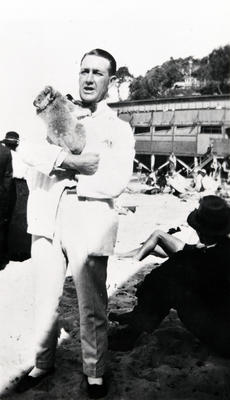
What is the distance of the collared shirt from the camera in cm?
199

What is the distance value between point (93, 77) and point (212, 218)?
1124 millimetres

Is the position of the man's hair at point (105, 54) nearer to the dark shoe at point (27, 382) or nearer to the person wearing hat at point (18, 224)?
the dark shoe at point (27, 382)

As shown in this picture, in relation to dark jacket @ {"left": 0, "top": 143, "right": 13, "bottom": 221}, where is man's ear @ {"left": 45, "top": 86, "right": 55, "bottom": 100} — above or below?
above

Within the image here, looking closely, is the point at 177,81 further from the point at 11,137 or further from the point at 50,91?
the point at 50,91

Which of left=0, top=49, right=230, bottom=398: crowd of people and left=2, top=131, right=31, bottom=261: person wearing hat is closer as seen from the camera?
left=0, top=49, right=230, bottom=398: crowd of people

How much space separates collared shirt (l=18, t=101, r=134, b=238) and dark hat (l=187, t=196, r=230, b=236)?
0.73 m

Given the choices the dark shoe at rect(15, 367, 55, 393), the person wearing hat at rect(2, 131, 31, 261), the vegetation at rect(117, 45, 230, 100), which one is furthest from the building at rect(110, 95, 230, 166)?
the dark shoe at rect(15, 367, 55, 393)

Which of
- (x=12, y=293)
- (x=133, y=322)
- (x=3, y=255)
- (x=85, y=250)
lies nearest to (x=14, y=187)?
(x=3, y=255)

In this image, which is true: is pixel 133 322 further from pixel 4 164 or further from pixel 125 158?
pixel 4 164

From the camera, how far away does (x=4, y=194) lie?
438 centimetres

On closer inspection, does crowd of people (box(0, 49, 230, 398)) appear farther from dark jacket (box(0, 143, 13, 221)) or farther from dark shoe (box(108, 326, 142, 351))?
dark jacket (box(0, 143, 13, 221))

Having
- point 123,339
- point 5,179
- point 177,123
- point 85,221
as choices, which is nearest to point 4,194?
point 5,179

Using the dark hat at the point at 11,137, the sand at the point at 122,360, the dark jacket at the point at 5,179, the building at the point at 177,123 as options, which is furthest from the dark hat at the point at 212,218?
the building at the point at 177,123

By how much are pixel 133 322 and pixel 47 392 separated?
29.1 inches
